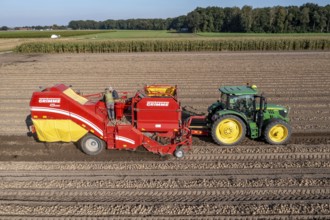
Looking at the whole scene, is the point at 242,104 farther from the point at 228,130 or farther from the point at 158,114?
the point at 158,114

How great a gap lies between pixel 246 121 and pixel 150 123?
9.10ft

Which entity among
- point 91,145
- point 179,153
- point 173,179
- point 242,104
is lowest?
point 173,179

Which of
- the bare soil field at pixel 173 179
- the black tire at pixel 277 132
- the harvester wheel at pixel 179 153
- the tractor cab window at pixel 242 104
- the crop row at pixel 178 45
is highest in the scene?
the crop row at pixel 178 45

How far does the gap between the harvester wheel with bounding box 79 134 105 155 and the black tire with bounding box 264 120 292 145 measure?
188 inches

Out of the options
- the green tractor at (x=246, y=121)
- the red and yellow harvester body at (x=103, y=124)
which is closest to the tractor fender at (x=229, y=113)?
the green tractor at (x=246, y=121)

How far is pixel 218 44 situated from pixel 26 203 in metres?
35.9

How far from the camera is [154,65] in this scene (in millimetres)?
25906

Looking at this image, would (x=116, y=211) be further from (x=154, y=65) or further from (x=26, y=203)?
(x=154, y=65)

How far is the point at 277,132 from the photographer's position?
29.0ft

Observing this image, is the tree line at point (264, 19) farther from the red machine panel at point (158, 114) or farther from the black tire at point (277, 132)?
the red machine panel at point (158, 114)

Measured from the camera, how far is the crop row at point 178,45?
126 ft

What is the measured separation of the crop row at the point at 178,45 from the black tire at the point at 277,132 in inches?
1249

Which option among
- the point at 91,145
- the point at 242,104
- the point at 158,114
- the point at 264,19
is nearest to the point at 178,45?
the point at 242,104

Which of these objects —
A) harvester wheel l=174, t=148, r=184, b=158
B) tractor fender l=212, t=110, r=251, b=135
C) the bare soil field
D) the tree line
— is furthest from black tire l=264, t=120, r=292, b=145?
the tree line
